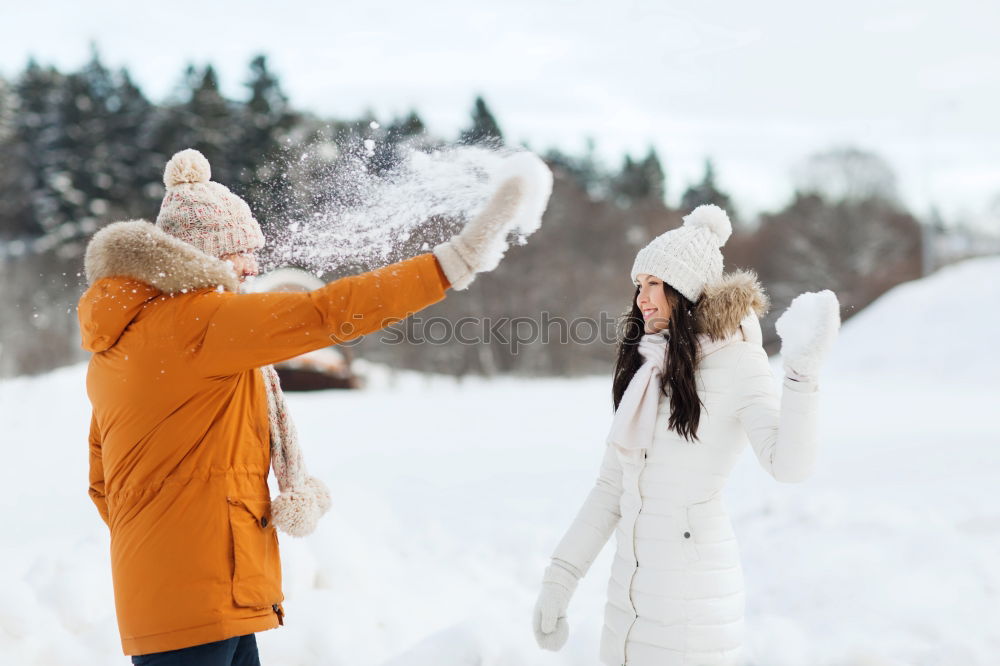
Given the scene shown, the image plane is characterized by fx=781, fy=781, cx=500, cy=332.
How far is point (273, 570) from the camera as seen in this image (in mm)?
2148

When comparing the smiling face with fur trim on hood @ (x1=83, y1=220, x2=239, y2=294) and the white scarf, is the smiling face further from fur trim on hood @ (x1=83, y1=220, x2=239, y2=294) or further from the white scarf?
fur trim on hood @ (x1=83, y1=220, x2=239, y2=294)

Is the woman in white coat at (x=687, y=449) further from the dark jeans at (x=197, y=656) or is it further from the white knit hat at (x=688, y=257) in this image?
the dark jeans at (x=197, y=656)

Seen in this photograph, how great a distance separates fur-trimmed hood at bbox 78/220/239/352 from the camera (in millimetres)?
1955

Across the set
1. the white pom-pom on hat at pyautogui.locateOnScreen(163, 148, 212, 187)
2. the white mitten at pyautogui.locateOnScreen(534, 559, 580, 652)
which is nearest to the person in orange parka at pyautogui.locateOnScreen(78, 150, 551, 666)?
the white pom-pom on hat at pyautogui.locateOnScreen(163, 148, 212, 187)

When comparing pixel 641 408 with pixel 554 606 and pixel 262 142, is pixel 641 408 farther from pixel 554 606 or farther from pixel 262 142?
pixel 262 142

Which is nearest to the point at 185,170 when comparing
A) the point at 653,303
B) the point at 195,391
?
the point at 195,391

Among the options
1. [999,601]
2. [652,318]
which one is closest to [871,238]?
[999,601]

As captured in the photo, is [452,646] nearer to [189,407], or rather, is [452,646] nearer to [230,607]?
[230,607]

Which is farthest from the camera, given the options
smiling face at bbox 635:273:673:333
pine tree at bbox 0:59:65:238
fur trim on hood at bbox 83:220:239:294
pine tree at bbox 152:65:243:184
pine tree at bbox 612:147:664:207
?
pine tree at bbox 612:147:664:207

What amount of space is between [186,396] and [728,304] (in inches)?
58.4

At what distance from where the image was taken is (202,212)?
85.4 inches

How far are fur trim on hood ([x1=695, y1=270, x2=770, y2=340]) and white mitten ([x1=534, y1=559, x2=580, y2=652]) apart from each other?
86cm

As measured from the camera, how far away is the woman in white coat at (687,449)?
2.17 metres

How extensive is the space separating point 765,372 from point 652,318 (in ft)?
1.31
